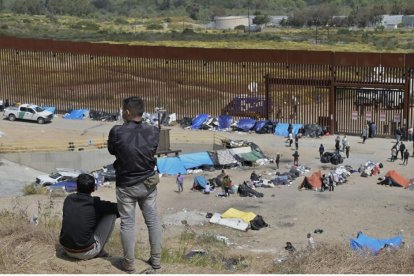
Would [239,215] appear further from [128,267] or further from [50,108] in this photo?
[50,108]

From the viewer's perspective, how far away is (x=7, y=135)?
42.3 metres

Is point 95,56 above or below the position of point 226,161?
above

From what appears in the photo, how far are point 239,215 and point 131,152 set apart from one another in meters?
17.6

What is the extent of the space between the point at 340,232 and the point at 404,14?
471ft

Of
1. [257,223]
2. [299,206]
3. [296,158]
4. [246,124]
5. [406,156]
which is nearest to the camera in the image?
[257,223]

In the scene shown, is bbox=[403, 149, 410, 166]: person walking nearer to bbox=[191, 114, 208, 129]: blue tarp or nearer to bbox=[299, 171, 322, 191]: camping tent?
bbox=[299, 171, 322, 191]: camping tent

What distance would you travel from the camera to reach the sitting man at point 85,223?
855 cm

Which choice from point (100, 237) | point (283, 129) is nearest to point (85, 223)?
point (100, 237)

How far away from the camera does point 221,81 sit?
46938 mm

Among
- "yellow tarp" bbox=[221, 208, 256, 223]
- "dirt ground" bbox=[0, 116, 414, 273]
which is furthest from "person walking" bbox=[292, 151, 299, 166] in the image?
"yellow tarp" bbox=[221, 208, 256, 223]

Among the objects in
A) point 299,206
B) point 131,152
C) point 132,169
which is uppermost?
point 131,152

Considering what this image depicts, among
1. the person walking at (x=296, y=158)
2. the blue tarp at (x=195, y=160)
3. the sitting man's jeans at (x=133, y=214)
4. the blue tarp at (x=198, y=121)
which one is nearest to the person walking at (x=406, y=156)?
the person walking at (x=296, y=158)

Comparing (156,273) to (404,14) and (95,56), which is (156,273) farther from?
(404,14)

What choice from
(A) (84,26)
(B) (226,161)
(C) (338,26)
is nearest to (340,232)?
(B) (226,161)
